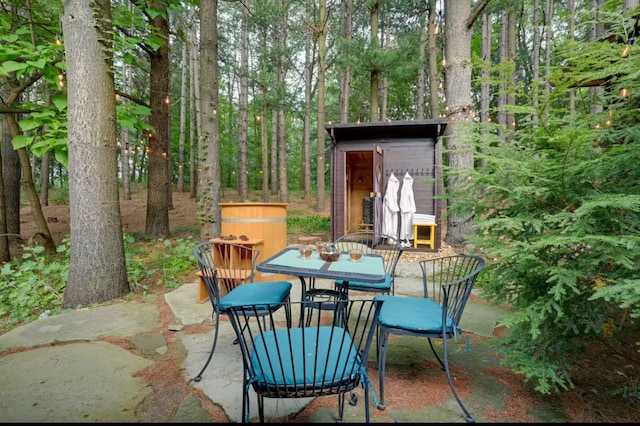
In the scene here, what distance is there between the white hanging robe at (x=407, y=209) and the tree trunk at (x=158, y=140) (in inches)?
206

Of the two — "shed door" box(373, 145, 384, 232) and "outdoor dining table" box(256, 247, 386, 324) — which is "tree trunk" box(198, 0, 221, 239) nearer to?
"outdoor dining table" box(256, 247, 386, 324)

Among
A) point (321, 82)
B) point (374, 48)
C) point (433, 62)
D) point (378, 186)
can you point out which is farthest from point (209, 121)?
point (433, 62)

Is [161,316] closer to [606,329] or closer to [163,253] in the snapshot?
[163,253]

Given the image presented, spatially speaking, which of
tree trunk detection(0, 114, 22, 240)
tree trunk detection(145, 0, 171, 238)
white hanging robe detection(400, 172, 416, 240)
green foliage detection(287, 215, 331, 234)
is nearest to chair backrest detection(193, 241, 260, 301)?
tree trunk detection(145, 0, 171, 238)

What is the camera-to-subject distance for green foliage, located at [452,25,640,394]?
154cm

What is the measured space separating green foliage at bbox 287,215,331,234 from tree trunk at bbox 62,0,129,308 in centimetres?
573

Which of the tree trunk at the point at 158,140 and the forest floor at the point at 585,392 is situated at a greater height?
the tree trunk at the point at 158,140

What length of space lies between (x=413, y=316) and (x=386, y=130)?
18.3 ft

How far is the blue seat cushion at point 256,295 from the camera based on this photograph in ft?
6.71

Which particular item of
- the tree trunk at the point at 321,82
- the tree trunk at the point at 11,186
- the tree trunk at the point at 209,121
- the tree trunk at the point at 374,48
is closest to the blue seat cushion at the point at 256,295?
the tree trunk at the point at 209,121

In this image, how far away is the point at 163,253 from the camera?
5.32 metres

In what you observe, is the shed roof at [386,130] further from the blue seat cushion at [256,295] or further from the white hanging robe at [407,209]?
the blue seat cushion at [256,295]

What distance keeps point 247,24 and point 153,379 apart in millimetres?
13724

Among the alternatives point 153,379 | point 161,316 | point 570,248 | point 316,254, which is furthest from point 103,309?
point 570,248
